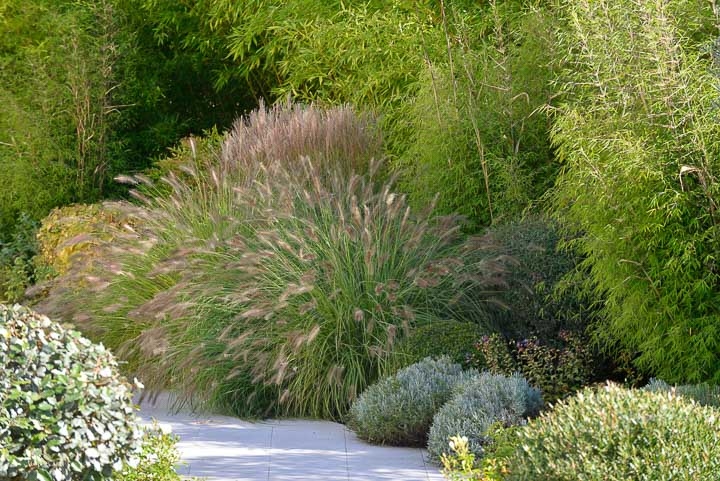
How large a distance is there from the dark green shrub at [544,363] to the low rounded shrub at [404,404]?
Answer: 0.96 feet

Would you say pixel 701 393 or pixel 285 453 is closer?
pixel 701 393

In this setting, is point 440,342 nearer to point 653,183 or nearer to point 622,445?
point 653,183

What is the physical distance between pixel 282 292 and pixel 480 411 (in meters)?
1.75

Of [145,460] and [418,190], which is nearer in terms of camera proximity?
[145,460]

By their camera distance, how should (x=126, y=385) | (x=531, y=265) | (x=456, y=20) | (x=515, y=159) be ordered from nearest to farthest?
(x=126, y=385)
(x=531, y=265)
(x=515, y=159)
(x=456, y=20)

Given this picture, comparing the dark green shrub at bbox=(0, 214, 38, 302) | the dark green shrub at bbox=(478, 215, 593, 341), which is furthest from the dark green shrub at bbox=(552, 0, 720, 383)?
the dark green shrub at bbox=(0, 214, 38, 302)

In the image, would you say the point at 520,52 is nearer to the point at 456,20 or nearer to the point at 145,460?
the point at 456,20

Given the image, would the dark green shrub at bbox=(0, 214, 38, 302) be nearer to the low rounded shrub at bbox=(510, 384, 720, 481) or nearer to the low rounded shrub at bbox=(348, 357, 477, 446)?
the low rounded shrub at bbox=(348, 357, 477, 446)

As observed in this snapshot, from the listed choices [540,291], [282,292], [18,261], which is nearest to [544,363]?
[540,291]

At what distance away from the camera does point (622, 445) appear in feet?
11.9

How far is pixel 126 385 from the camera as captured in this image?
4.60 m

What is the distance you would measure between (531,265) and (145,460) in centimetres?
303

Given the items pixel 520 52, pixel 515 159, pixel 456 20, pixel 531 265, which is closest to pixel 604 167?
pixel 531 265

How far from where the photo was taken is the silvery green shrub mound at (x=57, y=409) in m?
4.04
